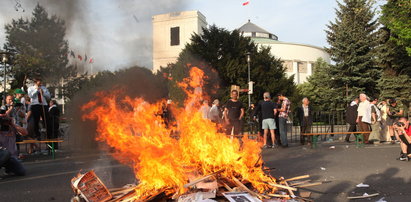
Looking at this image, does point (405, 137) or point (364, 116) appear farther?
point (364, 116)

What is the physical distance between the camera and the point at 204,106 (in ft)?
39.2

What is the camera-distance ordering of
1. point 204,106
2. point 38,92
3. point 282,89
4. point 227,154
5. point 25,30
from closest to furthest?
point 227,154
point 25,30
point 38,92
point 204,106
point 282,89

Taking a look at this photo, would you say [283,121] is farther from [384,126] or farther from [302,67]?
[302,67]

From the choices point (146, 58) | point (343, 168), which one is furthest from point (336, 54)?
point (146, 58)

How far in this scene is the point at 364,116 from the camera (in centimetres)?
1176

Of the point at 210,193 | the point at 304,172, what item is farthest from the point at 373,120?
the point at 210,193

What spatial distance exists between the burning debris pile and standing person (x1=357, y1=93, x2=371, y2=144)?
26.0 feet

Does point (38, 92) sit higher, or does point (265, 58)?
point (265, 58)

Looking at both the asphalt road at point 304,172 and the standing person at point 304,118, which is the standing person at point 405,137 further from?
the standing person at point 304,118

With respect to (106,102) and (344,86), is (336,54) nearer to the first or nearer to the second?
(344,86)

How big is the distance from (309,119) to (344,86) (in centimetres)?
2275

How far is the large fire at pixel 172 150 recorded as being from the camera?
14.9 ft

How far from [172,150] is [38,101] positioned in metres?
7.38

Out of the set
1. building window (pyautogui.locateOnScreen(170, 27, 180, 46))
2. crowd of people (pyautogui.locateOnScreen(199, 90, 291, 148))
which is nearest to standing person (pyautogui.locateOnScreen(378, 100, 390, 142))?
crowd of people (pyautogui.locateOnScreen(199, 90, 291, 148))
